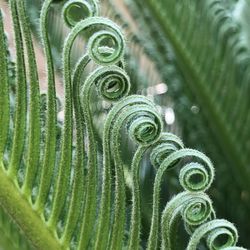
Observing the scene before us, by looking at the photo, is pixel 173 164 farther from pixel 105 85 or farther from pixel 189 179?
pixel 105 85

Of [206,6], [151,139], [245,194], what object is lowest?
[245,194]

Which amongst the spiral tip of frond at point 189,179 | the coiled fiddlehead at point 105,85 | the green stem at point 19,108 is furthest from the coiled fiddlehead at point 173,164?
the green stem at point 19,108

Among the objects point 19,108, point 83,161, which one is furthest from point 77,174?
point 19,108

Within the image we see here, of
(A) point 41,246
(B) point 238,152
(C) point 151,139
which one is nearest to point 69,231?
(A) point 41,246

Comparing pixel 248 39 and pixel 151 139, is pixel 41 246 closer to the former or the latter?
pixel 151 139

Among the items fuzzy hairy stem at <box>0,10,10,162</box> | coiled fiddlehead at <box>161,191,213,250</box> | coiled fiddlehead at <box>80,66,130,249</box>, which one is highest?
fuzzy hairy stem at <box>0,10,10,162</box>

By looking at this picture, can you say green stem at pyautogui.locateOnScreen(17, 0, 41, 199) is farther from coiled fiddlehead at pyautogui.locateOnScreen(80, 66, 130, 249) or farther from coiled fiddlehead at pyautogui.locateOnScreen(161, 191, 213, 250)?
coiled fiddlehead at pyautogui.locateOnScreen(161, 191, 213, 250)

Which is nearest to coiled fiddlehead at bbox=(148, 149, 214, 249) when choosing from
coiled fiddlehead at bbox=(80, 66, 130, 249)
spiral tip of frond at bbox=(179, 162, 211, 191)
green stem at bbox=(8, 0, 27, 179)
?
spiral tip of frond at bbox=(179, 162, 211, 191)
